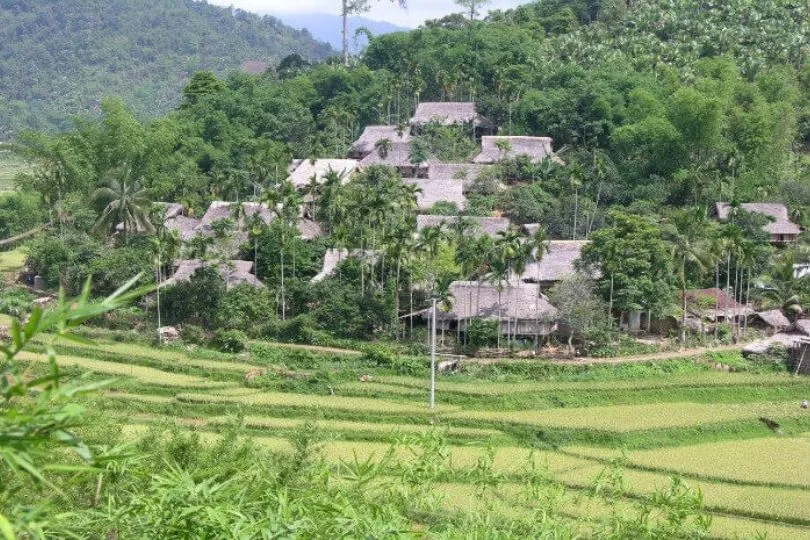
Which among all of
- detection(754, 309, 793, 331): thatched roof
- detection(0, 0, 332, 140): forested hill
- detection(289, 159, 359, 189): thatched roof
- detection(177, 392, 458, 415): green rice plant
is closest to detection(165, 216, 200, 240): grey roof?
detection(289, 159, 359, 189): thatched roof

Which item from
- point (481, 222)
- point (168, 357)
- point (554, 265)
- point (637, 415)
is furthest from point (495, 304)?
point (168, 357)

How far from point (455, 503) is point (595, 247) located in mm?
14230

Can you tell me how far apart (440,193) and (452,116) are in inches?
433

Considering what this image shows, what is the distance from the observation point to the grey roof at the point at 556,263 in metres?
32.3

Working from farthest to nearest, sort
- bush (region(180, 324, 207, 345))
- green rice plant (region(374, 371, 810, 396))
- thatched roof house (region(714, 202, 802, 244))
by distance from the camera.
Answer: thatched roof house (region(714, 202, 802, 244)) < bush (region(180, 324, 207, 345)) < green rice plant (region(374, 371, 810, 396))

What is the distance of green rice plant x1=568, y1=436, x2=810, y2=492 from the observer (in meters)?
20.3

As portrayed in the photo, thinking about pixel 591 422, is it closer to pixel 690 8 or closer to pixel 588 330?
pixel 588 330

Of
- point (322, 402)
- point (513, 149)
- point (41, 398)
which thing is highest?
point (513, 149)

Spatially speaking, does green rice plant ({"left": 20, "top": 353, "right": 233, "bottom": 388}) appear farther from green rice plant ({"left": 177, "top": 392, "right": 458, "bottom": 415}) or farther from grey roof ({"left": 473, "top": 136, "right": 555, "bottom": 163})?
grey roof ({"left": 473, "top": 136, "right": 555, "bottom": 163})

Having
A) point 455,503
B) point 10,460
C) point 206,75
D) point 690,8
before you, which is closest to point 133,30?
point 206,75

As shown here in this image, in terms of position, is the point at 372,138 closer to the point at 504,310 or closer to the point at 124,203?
the point at 124,203

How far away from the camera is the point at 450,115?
4972 centimetres

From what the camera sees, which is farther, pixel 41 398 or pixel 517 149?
pixel 517 149

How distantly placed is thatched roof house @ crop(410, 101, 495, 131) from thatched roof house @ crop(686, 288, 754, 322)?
20.5 meters
